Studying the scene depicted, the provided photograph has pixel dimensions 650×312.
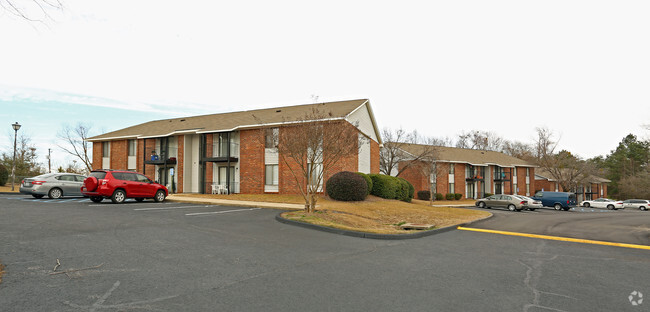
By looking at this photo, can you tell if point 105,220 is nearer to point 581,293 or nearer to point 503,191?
point 581,293

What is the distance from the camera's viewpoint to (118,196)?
1584 centimetres

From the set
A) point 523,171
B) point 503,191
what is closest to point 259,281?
point 503,191

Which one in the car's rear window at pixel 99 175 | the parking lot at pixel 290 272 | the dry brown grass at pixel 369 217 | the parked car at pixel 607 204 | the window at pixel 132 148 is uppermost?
the window at pixel 132 148

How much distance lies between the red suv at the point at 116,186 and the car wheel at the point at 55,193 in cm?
337

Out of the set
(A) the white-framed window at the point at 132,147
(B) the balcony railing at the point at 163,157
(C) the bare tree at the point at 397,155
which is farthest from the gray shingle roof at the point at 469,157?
(A) the white-framed window at the point at 132,147

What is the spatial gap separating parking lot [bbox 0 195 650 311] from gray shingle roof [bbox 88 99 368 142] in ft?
51.2

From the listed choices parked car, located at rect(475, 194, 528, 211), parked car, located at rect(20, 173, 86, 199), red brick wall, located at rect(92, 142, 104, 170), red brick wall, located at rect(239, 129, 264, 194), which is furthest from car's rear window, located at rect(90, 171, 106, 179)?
parked car, located at rect(475, 194, 528, 211)

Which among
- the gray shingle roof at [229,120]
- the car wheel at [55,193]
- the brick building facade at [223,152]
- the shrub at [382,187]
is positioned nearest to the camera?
the car wheel at [55,193]

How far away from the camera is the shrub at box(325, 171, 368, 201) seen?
1978 centimetres

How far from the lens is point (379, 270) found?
569 cm

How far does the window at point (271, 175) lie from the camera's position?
24.8 meters

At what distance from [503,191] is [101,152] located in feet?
167

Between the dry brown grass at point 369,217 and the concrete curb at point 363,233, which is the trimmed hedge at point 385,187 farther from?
the concrete curb at point 363,233

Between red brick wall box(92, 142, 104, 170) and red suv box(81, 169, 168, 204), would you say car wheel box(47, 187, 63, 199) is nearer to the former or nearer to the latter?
red suv box(81, 169, 168, 204)
